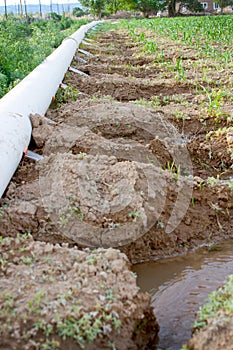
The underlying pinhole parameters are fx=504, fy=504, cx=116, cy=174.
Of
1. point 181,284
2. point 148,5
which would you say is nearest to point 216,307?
point 181,284

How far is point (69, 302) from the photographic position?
6.98ft

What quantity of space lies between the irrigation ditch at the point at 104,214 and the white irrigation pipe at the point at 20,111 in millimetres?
130

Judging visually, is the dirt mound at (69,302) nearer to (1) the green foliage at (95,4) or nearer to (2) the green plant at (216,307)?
(2) the green plant at (216,307)

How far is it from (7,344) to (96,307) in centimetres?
38

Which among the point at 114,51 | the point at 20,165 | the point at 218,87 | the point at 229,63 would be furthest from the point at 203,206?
the point at 114,51

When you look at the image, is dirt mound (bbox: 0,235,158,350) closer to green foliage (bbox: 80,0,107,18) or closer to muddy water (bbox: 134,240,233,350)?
muddy water (bbox: 134,240,233,350)

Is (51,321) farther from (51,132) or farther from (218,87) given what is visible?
(218,87)

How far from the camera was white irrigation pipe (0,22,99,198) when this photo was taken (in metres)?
3.44

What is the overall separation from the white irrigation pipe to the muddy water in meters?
1.12

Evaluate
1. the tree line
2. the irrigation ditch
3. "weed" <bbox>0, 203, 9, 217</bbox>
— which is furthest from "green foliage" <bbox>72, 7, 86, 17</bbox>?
"weed" <bbox>0, 203, 9, 217</bbox>

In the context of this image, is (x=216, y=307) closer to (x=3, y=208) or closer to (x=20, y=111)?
(x=3, y=208)

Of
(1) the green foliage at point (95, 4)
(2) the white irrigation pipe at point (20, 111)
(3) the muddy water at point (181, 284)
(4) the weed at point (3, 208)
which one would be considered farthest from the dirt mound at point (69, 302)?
(1) the green foliage at point (95, 4)

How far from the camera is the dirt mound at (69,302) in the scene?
1993 millimetres

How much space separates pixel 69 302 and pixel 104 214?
39.0 inches
